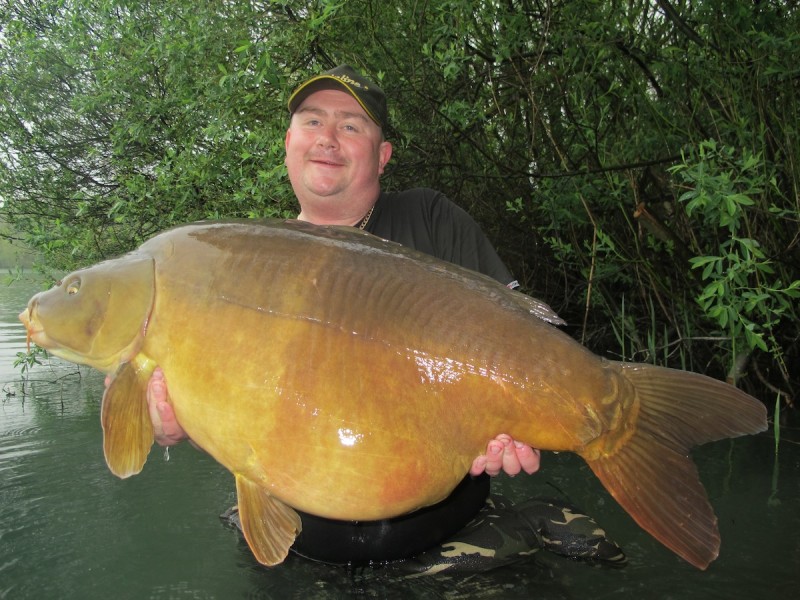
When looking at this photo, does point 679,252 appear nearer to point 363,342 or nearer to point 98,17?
point 363,342

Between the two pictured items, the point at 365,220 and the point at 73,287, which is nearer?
the point at 73,287

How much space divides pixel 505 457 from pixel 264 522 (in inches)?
23.3

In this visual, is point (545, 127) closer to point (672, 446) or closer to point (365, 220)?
point (365, 220)

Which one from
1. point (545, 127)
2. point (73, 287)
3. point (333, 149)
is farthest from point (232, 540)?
point (545, 127)

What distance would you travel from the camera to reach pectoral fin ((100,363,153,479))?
1.45 m

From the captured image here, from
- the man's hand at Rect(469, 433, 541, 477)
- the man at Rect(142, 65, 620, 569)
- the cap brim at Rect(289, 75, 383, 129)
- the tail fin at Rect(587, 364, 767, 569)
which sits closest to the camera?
the tail fin at Rect(587, 364, 767, 569)

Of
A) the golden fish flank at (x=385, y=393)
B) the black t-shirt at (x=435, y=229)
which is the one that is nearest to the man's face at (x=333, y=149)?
the black t-shirt at (x=435, y=229)

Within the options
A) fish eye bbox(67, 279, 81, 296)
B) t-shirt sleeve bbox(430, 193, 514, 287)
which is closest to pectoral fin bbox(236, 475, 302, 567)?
fish eye bbox(67, 279, 81, 296)

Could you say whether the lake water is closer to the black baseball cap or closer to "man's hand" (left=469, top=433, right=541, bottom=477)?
"man's hand" (left=469, top=433, right=541, bottom=477)

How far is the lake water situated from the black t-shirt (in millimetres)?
1055

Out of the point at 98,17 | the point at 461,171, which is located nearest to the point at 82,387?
the point at 98,17

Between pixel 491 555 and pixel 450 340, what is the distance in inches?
39.9

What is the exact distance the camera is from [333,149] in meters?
2.11

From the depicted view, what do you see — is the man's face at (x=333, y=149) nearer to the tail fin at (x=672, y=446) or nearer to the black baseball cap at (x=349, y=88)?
the black baseball cap at (x=349, y=88)
